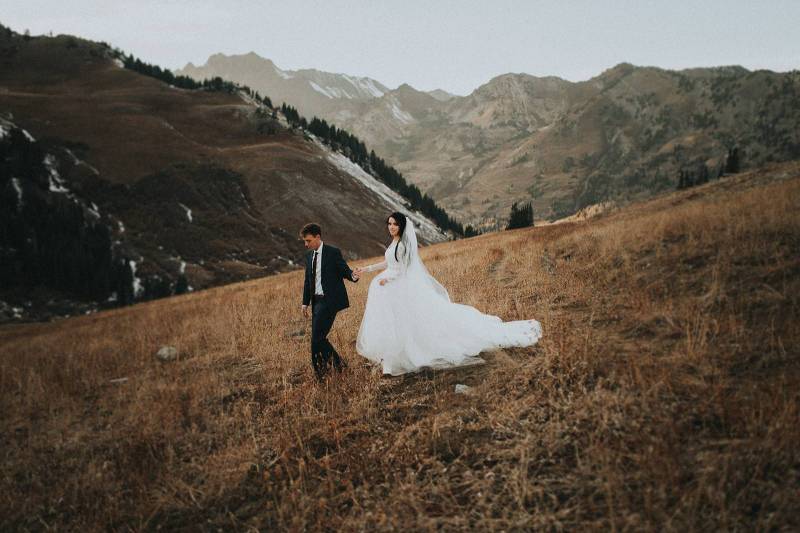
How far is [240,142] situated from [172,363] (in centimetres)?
10224

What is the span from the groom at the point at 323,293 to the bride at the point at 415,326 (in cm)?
45

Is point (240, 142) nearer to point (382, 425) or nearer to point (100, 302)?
point (100, 302)

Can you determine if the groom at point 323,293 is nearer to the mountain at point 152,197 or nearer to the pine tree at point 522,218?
the pine tree at point 522,218

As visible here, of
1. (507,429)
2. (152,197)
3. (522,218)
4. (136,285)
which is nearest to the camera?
(507,429)

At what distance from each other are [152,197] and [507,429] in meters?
83.2

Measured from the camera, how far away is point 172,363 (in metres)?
9.99

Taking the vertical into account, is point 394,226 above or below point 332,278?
above

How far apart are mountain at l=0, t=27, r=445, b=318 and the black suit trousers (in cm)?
5859

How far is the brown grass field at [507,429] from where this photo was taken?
311 cm

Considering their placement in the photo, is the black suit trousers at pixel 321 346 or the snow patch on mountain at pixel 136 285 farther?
the snow patch on mountain at pixel 136 285

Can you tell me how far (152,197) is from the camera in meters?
72.4

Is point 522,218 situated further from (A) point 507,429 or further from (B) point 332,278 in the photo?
(A) point 507,429

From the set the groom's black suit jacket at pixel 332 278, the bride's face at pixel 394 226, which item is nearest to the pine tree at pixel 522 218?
the bride's face at pixel 394 226

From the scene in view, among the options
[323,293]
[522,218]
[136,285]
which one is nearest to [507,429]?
[323,293]
